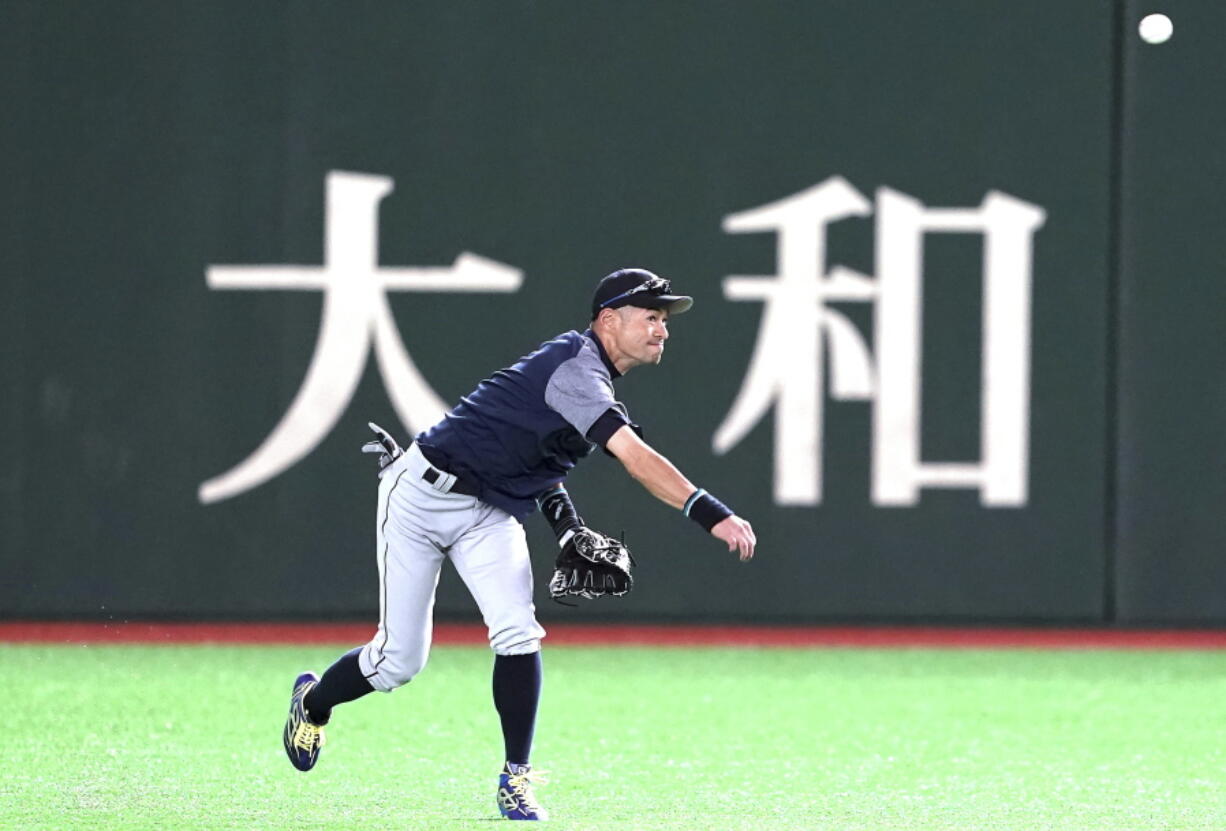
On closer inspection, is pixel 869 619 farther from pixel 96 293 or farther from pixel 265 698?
pixel 96 293

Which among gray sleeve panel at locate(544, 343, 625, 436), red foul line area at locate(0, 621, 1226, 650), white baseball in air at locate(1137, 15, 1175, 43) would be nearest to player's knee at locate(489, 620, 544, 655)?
gray sleeve panel at locate(544, 343, 625, 436)

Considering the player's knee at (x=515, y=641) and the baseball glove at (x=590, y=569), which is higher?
the baseball glove at (x=590, y=569)

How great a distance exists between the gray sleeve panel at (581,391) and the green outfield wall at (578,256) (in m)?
4.42

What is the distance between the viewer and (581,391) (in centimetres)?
560

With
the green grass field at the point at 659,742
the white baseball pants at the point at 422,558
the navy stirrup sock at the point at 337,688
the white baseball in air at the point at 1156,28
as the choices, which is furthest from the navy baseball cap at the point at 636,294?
the white baseball in air at the point at 1156,28

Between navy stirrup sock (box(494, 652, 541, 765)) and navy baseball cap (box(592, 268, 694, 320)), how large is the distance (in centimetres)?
102

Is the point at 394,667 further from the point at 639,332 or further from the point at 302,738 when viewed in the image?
the point at 639,332

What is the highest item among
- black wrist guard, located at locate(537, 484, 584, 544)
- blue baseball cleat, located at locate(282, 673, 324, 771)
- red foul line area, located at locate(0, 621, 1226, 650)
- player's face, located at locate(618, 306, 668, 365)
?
player's face, located at locate(618, 306, 668, 365)

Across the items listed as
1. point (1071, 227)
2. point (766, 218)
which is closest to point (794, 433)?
point (766, 218)

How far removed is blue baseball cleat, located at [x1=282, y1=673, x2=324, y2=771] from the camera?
6.11m

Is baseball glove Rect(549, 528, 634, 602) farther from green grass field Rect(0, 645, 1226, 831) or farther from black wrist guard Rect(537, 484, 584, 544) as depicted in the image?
green grass field Rect(0, 645, 1226, 831)

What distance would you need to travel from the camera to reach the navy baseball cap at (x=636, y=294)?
5.78 m

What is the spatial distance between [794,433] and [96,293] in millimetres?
3513

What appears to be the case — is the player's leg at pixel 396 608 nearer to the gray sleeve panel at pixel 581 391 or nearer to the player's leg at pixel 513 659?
the player's leg at pixel 513 659
